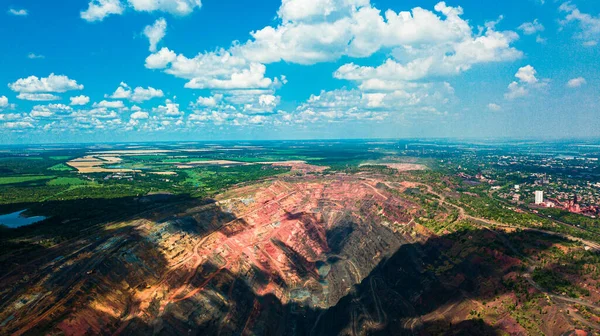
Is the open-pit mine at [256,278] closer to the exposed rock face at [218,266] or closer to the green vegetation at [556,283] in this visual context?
the exposed rock face at [218,266]

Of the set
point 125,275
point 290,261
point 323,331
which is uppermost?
point 125,275

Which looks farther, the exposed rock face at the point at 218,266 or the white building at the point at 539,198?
the white building at the point at 539,198

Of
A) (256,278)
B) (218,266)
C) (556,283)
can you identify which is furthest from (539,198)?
(218,266)

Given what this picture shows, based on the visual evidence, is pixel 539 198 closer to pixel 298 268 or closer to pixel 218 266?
pixel 298 268

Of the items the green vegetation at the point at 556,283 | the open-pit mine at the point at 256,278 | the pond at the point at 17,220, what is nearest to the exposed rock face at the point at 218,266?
the open-pit mine at the point at 256,278

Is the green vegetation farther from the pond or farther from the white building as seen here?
the pond

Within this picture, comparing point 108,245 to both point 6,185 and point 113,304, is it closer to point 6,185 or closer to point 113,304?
point 113,304

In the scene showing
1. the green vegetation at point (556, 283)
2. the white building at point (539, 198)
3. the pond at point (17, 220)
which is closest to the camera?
the green vegetation at point (556, 283)

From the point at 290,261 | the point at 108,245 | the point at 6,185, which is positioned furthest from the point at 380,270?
the point at 6,185
